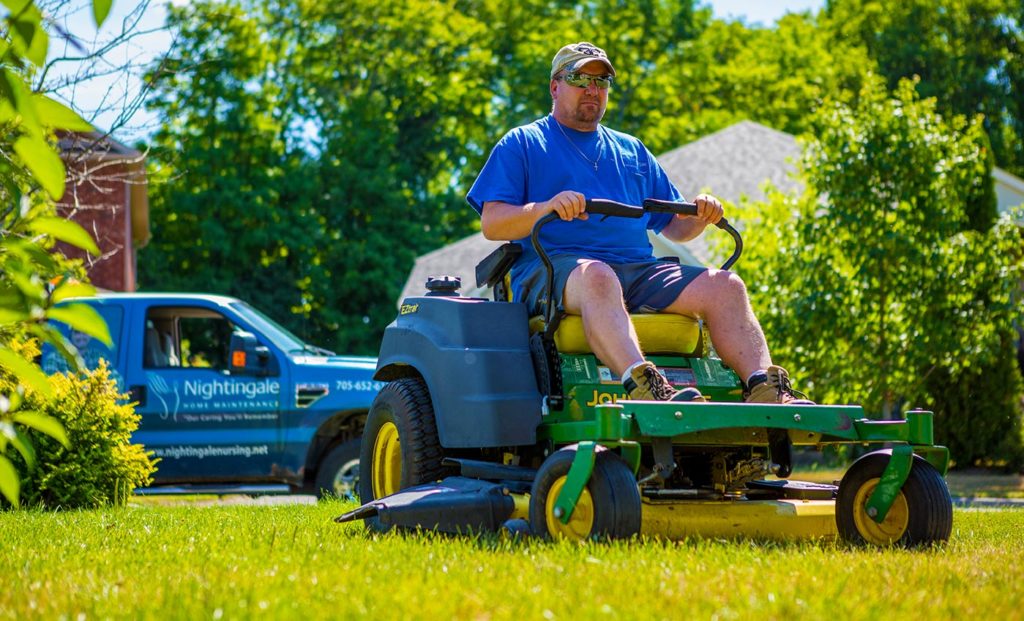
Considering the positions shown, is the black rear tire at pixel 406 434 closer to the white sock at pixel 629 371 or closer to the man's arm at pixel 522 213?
the man's arm at pixel 522 213

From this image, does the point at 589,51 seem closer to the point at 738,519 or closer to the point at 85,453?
the point at 738,519

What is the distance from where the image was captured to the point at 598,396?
542 cm

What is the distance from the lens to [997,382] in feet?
56.1

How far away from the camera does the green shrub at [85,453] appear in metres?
8.91

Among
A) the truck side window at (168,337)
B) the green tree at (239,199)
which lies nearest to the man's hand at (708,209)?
the truck side window at (168,337)

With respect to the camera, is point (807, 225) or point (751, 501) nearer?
point (751, 501)

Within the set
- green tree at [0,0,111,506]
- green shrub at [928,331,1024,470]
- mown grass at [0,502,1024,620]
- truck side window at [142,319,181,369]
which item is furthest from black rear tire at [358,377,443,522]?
green shrub at [928,331,1024,470]

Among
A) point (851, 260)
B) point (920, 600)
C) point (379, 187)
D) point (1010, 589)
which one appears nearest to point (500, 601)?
point (920, 600)

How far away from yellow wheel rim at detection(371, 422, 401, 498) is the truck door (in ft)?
15.1

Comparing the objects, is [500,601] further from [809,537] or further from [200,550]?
[809,537]

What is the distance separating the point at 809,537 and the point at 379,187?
26.9 m

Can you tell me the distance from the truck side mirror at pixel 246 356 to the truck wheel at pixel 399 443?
4649 millimetres

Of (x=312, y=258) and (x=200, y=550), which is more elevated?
(x=312, y=258)

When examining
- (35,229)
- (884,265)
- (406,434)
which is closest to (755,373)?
(406,434)
